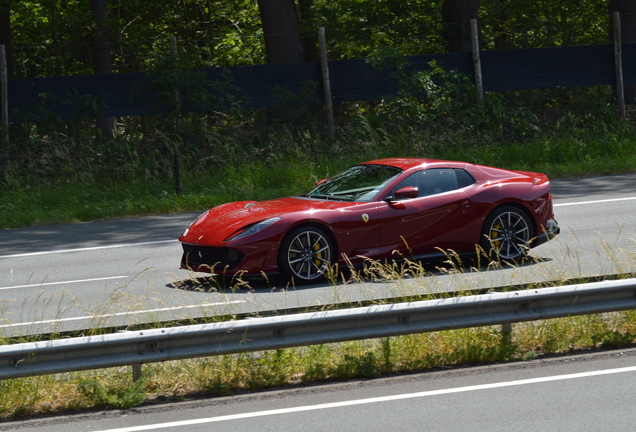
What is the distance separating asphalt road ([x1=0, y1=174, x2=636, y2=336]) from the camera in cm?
806

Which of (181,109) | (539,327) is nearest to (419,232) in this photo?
(539,327)

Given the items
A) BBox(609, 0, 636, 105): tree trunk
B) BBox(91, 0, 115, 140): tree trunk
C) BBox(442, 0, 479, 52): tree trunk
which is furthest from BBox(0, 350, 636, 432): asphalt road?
BBox(442, 0, 479, 52): tree trunk

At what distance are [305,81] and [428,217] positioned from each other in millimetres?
12161

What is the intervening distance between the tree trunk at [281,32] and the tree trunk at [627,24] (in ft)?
27.9

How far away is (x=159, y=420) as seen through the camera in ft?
18.0

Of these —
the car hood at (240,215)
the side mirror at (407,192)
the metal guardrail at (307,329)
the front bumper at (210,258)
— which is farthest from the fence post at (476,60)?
the metal guardrail at (307,329)

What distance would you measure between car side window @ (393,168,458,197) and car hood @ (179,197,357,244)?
2.82ft

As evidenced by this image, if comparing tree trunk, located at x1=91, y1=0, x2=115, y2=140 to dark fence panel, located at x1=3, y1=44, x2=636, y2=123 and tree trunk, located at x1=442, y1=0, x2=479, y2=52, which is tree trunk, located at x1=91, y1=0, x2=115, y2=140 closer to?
dark fence panel, located at x1=3, y1=44, x2=636, y2=123

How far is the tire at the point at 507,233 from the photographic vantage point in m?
10.0

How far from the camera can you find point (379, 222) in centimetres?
948

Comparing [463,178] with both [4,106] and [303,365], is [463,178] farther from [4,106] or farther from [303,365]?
[4,106]

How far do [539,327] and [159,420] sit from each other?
330cm

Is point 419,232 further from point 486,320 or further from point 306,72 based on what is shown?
point 306,72

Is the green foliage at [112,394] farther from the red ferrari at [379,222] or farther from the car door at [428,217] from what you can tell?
the car door at [428,217]
